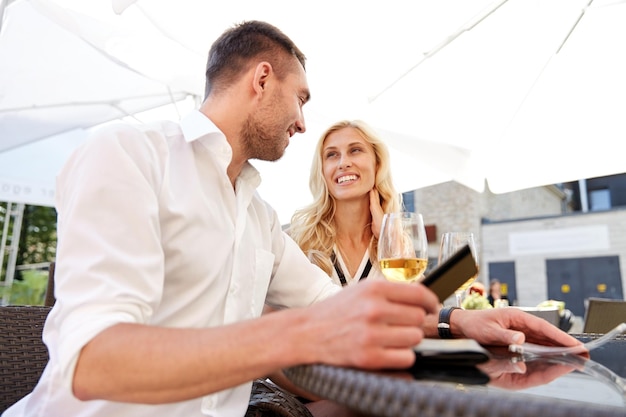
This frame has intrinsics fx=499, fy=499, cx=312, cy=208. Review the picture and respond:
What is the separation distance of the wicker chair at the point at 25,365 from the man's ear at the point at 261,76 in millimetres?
941

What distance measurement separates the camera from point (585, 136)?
3914 mm

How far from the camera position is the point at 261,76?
A: 1.63 m

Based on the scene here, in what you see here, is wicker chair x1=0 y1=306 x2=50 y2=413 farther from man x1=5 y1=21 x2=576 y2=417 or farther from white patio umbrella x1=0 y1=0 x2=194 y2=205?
white patio umbrella x1=0 y1=0 x2=194 y2=205

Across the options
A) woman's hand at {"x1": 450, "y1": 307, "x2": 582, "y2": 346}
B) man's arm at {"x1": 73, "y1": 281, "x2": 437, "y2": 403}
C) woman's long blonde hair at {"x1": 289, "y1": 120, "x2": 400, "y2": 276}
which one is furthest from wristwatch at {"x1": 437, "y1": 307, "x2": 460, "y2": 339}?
woman's long blonde hair at {"x1": 289, "y1": 120, "x2": 400, "y2": 276}

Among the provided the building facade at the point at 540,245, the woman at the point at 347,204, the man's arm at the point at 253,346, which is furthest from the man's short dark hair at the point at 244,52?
the building facade at the point at 540,245

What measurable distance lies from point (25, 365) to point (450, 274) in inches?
55.2

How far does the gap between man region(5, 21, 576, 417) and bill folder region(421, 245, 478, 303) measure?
8cm

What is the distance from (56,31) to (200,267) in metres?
4.26

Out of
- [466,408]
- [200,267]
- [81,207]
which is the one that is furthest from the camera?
[200,267]

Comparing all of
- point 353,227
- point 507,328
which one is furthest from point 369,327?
point 353,227

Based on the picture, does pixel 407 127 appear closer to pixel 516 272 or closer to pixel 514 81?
pixel 514 81

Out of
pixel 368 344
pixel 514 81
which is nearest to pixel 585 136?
pixel 514 81

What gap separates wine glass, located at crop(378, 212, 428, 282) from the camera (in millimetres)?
1481

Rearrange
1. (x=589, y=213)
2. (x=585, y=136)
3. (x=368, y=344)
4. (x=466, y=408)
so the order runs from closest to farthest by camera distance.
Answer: (x=466, y=408) < (x=368, y=344) < (x=585, y=136) < (x=589, y=213)
